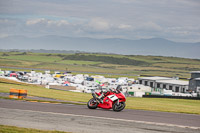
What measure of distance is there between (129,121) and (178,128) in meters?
2.58

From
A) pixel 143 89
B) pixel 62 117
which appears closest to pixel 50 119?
pixel 62 117

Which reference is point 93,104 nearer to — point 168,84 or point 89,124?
point 89,124

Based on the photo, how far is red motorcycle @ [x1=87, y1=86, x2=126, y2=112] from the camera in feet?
63.9

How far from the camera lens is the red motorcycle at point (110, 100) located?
19484 millimetres

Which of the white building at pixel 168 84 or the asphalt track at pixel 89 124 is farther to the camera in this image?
the white building at pixel 168 84

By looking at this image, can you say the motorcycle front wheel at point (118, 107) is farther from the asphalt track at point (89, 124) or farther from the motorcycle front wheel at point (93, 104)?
the asphalt track at point (89, 124)

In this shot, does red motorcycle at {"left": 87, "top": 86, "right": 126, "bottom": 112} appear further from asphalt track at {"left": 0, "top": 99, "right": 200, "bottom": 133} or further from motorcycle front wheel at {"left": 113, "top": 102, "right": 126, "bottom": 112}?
asphalt track at {"left": 0, "top": 99, "right": 200, "bottom": 133}

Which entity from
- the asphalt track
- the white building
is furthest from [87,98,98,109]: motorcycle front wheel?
the white building

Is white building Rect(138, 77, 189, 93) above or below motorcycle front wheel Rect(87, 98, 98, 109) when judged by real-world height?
above

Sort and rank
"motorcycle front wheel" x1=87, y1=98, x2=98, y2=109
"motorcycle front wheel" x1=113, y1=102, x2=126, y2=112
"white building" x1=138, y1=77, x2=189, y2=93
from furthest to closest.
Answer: "white building" x1=138, y1=77, x2=189, y2=93, "motorcycle front wheel" x1=87, y1=98, x2=98, y2=109, "motorcycle front wheel" x1=113, y1=102, x2=126, y2=112

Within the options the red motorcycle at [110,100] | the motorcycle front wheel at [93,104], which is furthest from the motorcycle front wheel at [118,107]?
the motorcycle front wheel at [93,104]

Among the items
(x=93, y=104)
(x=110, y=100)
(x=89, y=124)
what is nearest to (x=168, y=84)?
(x=93, y=104)

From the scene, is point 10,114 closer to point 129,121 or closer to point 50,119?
point 50,119

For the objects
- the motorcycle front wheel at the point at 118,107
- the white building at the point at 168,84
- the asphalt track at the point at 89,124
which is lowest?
the asphalt track at the point at 89,124
